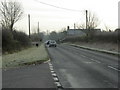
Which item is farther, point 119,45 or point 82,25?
point 82,25

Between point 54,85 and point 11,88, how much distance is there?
1712 millimetres

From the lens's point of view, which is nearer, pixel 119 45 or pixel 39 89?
pixel 39 89

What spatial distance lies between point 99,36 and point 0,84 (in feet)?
178

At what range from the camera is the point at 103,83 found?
40.7 feet

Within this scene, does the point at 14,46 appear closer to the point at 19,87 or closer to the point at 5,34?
the point at 5,34

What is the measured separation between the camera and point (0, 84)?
1228cm

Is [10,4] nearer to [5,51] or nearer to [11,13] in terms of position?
[11,13]

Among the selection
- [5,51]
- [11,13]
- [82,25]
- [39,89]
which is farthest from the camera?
[82,25]

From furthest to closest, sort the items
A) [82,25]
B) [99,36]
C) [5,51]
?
[82,25] → [99,36] → [5,51]

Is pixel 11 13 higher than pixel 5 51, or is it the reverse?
pixel 11 13

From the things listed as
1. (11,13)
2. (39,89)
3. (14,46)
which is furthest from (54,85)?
(11,13)

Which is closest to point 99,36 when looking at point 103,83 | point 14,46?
point 14,46

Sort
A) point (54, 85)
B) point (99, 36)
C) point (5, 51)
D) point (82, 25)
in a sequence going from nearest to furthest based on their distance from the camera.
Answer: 1. point (54, 85)
2. point (5, 51)
3. point (99, 36)
4. point (82, 25)

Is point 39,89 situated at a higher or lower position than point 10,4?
lower
